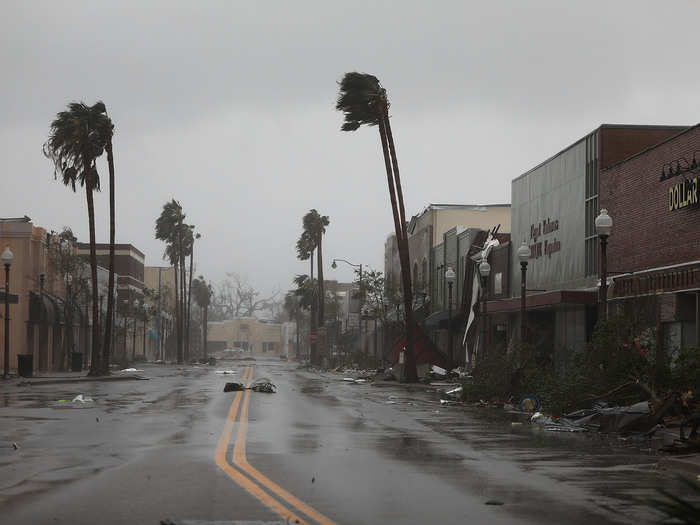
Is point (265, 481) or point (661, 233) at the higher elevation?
point (661, 233)

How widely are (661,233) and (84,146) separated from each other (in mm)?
31885

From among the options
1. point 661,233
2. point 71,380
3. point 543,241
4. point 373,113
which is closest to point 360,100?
point 373,113

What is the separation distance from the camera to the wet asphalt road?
32.0ft

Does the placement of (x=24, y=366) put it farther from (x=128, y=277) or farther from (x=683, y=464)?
(x=128, y=277)

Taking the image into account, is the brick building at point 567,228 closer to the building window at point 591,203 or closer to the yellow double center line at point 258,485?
the building window at point 591,203

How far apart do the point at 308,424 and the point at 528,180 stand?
2828 centimetres

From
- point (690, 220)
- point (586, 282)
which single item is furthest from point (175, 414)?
point (586, 282)

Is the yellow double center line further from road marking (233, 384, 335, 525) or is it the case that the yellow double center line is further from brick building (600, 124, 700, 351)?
brick building (600, 124, 700, 351)

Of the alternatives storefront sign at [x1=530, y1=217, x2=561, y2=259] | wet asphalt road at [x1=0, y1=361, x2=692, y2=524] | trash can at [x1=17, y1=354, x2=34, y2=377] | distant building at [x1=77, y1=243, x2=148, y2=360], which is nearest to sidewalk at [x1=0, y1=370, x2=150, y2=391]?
trash can at [x1=17, y1=354, x2=34, y2=377]

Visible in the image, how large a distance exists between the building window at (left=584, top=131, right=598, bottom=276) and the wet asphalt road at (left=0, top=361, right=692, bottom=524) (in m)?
15.1

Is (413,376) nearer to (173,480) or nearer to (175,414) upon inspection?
(175,414)

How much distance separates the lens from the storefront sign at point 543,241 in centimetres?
4225

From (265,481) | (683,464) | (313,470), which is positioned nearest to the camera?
(265,481)

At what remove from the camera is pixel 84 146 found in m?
53.1
